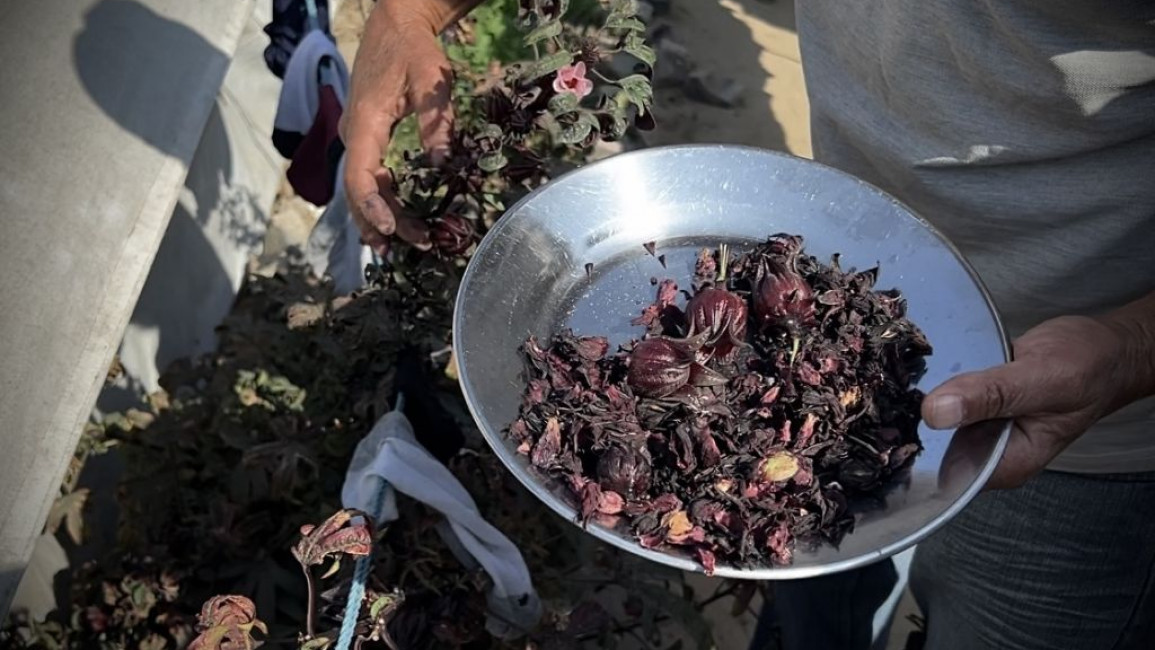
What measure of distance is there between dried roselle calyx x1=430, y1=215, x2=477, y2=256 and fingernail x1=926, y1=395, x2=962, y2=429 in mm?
924

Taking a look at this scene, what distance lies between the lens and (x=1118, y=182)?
5.82 feet

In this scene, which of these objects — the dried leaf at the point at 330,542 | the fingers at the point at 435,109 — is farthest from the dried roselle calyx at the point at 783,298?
the dried leaf at the point at 330,542

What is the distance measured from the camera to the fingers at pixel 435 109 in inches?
72.3

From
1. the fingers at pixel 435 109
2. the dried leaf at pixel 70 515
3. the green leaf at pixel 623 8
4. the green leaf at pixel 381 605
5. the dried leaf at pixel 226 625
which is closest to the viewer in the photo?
the dried leaf at pixel 226 625

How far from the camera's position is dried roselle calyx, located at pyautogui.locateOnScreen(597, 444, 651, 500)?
149cm

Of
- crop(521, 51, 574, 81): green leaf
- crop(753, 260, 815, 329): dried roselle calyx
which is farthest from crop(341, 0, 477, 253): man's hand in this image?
crop(753, 260, 815, 329): dried roselle calyx

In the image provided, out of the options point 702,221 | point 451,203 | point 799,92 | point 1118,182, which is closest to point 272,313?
point 451,203

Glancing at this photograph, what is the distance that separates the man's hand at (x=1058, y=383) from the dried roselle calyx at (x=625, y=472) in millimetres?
428

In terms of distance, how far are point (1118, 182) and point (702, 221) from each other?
742mm

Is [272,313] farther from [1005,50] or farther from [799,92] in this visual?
[799,92]

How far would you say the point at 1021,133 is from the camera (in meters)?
1.83

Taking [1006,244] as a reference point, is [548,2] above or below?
above

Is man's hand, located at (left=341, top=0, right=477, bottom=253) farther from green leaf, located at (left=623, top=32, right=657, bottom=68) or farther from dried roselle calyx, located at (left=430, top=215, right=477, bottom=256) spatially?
green leaf, located at (left=623, top=32, right=657, bottom=68)

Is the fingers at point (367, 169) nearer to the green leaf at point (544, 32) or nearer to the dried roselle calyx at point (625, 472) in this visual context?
the green leaf at point (544, 32)
